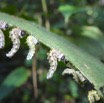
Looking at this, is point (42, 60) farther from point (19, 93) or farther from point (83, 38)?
point (19, 93)

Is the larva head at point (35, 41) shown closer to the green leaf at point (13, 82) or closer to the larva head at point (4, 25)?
the larva head at point (4, 25)

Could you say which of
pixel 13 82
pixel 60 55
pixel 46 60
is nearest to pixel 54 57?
pixel 60 55

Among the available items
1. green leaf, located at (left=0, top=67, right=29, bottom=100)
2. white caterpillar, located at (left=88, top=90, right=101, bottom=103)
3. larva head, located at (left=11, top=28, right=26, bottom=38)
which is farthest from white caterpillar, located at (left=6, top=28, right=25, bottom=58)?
green leaf, located at (left=0, top=67, right=29, bottom=100)

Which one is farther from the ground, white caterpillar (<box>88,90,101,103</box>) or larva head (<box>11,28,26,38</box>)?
larva head (<box>11,28,26,38</box>)

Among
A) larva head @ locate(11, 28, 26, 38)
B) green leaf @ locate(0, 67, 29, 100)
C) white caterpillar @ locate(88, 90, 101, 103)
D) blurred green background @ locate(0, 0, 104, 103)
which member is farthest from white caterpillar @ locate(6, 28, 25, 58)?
green leaf @ locate(0, 67, 29, 100)

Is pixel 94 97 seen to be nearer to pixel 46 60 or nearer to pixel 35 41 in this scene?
pixel 35 41

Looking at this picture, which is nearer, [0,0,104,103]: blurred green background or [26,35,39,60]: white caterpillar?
→ [26,35,39,60]: white caterpillar

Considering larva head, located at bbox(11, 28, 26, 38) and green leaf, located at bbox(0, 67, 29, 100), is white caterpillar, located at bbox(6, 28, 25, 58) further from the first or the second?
green leaf, located at bbox(0, 67, 29, 100)

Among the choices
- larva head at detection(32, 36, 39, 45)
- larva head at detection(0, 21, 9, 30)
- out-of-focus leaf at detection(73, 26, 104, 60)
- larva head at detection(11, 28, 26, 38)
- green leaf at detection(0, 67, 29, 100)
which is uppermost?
larva head at detection(0, 21, 9, 30)
